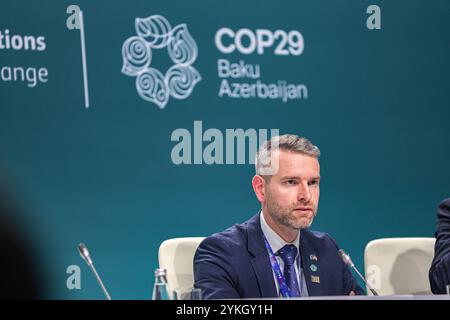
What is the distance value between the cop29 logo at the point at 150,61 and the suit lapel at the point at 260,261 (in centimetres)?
70

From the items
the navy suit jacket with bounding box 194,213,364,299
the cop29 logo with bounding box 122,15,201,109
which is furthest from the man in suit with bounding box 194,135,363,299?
the cop29 logo with bounding box 122,15,201,109

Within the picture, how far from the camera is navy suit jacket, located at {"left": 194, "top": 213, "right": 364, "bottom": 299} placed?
2.63 metres

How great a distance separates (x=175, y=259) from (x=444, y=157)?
144cm

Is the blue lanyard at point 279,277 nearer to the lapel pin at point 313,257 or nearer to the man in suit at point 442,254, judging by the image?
the lapel pin at point 313,257

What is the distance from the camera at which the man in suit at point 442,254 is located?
2852 mm

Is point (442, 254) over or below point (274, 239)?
below

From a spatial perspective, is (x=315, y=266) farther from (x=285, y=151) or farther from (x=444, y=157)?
(x=444, y=157)

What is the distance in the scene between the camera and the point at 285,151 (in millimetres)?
2924

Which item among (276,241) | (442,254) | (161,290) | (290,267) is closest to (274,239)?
(276,241)

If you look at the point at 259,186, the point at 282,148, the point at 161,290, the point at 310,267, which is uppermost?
the point at 282,148

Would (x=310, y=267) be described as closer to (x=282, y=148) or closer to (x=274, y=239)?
(x=274, y=239)

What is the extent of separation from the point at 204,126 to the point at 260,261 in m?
0.69

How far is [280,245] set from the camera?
112 inches
